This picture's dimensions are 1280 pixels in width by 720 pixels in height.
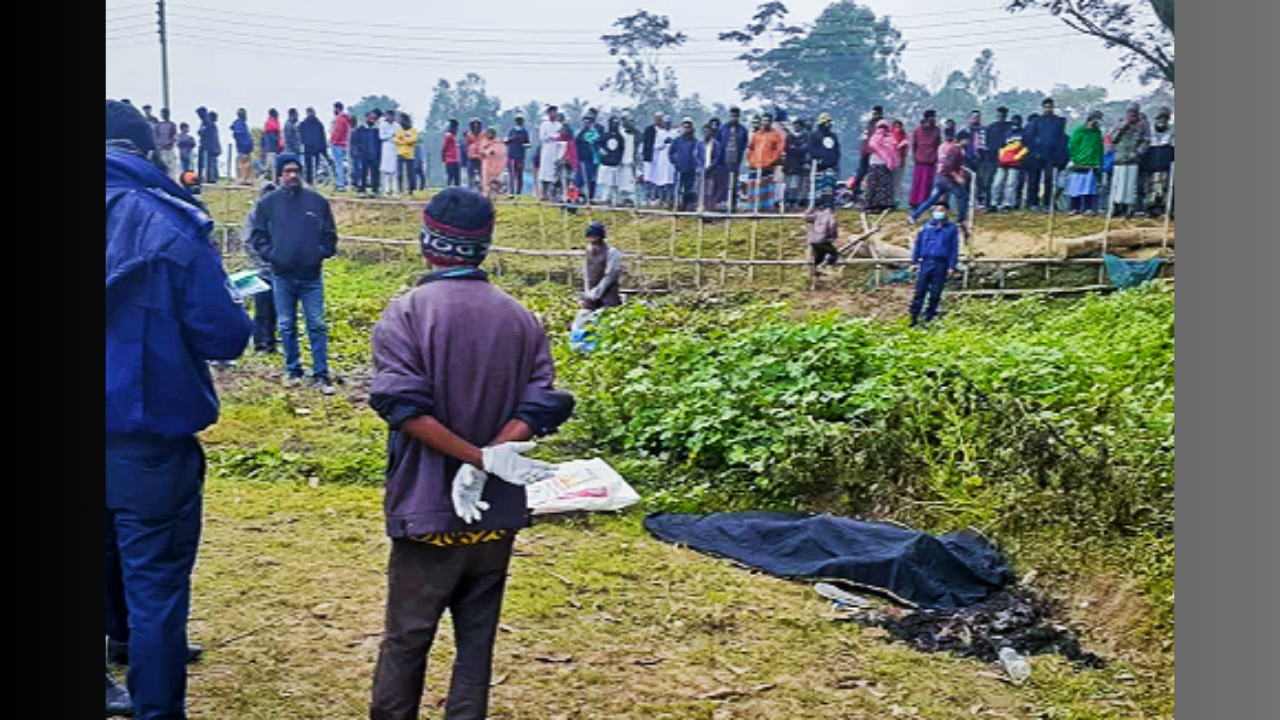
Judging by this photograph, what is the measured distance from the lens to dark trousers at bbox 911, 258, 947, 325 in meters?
7.71

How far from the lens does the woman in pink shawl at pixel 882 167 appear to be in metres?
8.44

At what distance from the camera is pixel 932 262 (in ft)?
26.6

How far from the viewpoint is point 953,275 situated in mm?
8195

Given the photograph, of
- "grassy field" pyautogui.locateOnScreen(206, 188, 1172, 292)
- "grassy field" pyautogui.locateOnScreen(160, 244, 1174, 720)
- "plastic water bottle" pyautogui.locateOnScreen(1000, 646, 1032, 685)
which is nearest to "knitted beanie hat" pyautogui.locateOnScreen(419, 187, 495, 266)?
"grassy field" pyautogui.locateOnScreen(160, 244, 1174, 720)

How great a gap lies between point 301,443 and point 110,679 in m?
2.61

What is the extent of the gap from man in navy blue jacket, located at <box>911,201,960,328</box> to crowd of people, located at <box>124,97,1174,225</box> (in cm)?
46

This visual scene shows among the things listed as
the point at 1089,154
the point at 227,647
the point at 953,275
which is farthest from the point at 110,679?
the point at 1089,154

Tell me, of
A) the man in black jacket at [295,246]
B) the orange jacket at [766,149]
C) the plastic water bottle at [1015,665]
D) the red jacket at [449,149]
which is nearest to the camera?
the plastic water bottle at [1015,665]

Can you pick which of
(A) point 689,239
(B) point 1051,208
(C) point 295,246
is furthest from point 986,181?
(C) point 295,246

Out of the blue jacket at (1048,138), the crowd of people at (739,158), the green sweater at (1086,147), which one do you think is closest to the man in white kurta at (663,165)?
the crowd of people at (739,158)

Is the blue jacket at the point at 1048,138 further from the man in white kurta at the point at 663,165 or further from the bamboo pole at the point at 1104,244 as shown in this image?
the man in white kurta at the point at 663,165

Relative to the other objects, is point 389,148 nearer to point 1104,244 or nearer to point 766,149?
point 766,149

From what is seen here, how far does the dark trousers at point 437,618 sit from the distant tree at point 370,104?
Result: 11.0 feet

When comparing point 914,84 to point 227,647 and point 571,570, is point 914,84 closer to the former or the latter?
point 571,570
